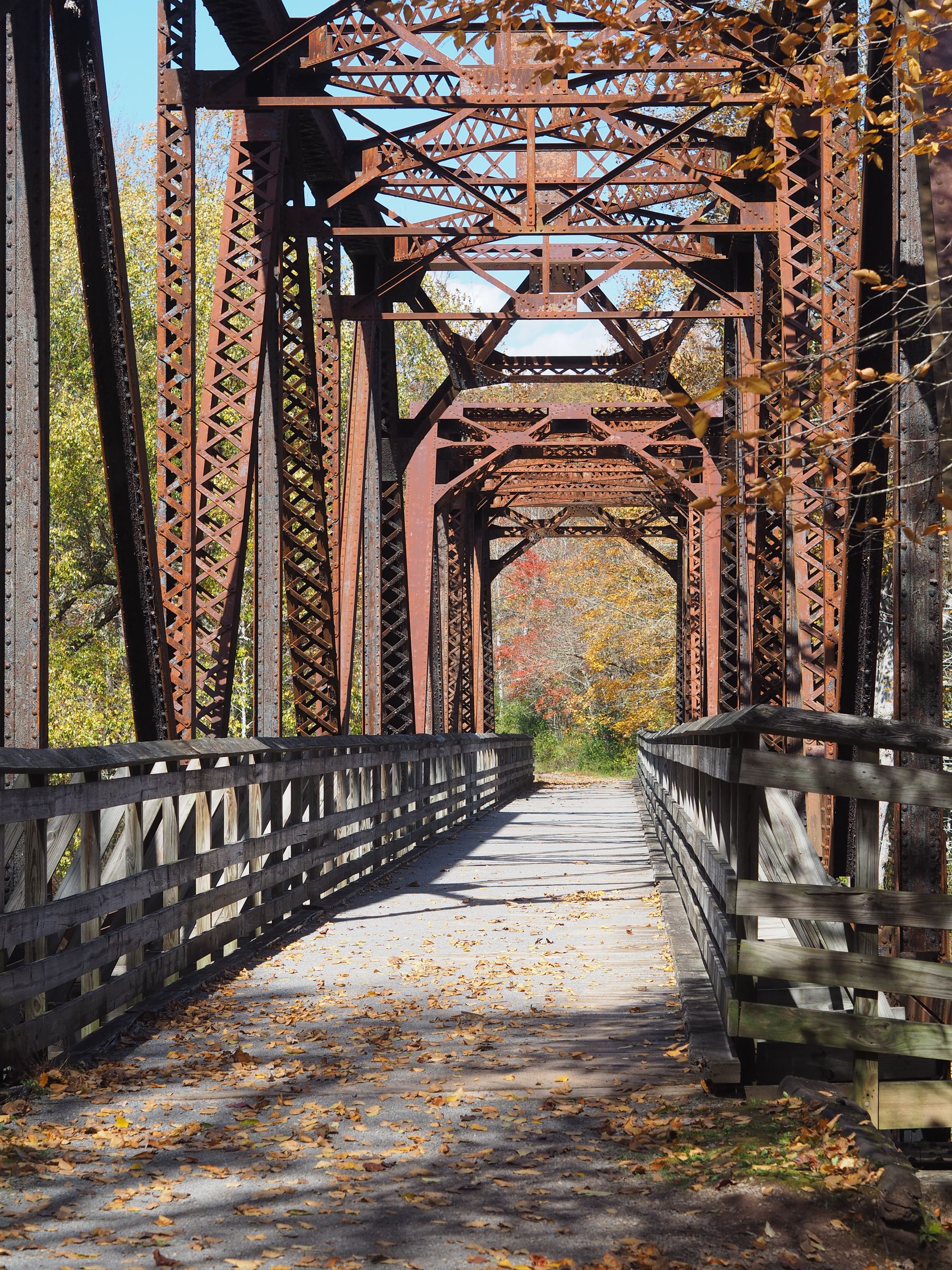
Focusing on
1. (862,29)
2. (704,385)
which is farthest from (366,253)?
(704,385)

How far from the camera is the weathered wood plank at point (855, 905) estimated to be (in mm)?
4781

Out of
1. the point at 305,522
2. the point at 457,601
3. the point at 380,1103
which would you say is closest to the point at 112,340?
the point at 380,1103

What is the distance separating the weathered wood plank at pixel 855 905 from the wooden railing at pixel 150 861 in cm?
238

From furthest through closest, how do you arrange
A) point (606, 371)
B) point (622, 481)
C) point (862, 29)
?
point (622, 481) < point (606, 371) < point (862, 29)

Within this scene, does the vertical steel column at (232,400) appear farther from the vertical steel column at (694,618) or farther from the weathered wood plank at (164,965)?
the vertical steel column at (694,618)

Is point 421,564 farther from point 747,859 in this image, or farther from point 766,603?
point 747,859

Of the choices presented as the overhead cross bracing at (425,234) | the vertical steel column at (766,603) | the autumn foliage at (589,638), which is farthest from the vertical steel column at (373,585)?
the autumn foliage at (589,638)

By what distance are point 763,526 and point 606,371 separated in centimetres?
728

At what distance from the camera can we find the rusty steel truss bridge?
20.5ft

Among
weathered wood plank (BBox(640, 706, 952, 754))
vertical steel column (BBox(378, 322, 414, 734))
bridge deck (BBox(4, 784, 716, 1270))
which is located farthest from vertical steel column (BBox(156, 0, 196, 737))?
vertical steel column (BBox(378, 322, 414, 734))

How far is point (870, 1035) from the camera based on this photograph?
4.70 m

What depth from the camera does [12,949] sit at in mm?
5113

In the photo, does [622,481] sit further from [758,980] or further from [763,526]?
[758,980]

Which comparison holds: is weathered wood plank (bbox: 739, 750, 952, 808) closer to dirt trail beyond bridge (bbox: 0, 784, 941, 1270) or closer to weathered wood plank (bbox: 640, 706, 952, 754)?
weathered wood plank (bbox: 640, 706, 952, 754)
